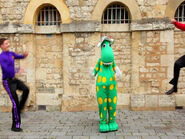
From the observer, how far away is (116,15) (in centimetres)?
708

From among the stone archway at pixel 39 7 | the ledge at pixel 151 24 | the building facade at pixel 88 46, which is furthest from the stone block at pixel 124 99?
the stone archway at pixel 39 7

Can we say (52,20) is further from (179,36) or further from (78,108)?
(179,36)

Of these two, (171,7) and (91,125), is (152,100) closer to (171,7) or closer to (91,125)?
(91,125)

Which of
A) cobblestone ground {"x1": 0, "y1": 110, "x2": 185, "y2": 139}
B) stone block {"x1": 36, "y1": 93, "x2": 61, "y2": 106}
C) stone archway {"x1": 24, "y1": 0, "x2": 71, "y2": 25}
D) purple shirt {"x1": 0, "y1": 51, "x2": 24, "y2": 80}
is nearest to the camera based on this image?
cobblestone ground {"x1": 0, "y1": 110, "x2": 185, "y2": 139}

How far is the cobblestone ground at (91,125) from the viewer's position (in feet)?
15.0

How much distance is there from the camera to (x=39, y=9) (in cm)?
716

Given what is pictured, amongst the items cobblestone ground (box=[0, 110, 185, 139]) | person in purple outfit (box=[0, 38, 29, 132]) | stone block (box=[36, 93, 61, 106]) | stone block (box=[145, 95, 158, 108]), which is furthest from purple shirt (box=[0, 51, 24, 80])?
stone block (box=[145, 95, 158, 108])

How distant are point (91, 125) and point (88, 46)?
2677mm

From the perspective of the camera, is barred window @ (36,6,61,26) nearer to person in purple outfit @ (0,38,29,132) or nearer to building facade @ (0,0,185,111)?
building facade @ (0,0,185,111)

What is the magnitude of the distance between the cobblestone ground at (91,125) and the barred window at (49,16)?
3108 mm

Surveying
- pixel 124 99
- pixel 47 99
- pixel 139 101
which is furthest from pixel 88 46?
pixel 139 101

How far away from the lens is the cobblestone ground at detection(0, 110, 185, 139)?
4.56 meters

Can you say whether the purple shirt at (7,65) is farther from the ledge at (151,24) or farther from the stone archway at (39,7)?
the ledge at (151,24)

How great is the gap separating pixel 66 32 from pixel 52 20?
83cm
